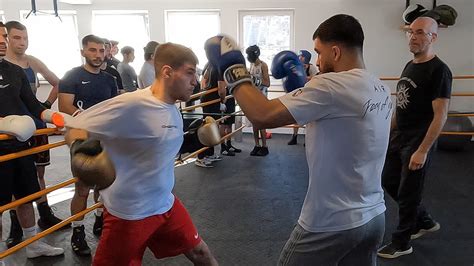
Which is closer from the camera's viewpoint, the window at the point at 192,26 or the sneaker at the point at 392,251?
the sneaker at the point at 392,251

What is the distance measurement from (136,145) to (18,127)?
676 mm

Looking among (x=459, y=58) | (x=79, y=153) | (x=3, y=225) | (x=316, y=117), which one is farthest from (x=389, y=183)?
(x=459, y=58)

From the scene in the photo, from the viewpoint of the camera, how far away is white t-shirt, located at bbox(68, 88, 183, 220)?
5.07 ft

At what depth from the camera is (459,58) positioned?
6.18 m

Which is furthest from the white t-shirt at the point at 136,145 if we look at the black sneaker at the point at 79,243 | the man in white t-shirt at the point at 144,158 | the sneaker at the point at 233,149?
the sneaker at the point at 233,149

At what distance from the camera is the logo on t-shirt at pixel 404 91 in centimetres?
236

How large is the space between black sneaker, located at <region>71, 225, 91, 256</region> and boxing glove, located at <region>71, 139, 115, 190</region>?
1.41 metres

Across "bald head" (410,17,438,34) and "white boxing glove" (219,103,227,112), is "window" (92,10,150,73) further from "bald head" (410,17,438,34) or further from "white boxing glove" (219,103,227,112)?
"bald head" (410,17,438,34)

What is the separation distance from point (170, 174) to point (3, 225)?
1972 millimetres

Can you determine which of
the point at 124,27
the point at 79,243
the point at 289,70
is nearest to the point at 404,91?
the point at 289,70

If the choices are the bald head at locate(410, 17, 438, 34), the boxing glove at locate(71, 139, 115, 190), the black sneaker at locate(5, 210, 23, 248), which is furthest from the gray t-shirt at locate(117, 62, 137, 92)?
the boxing glove at locate(71, 139, 115, 190)

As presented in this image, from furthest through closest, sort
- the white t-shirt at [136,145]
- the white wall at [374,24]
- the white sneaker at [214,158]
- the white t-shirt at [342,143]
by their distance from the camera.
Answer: the white wall at [374,24] → the white sneaker at [214,158] → the white t-shirt at [136,145] → the white t-shirt at [342,143]

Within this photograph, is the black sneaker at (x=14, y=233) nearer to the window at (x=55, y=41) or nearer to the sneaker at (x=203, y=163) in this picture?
the sneaker at (x=203, y=163)

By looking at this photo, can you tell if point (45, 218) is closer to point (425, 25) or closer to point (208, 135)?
point (208, 135)
